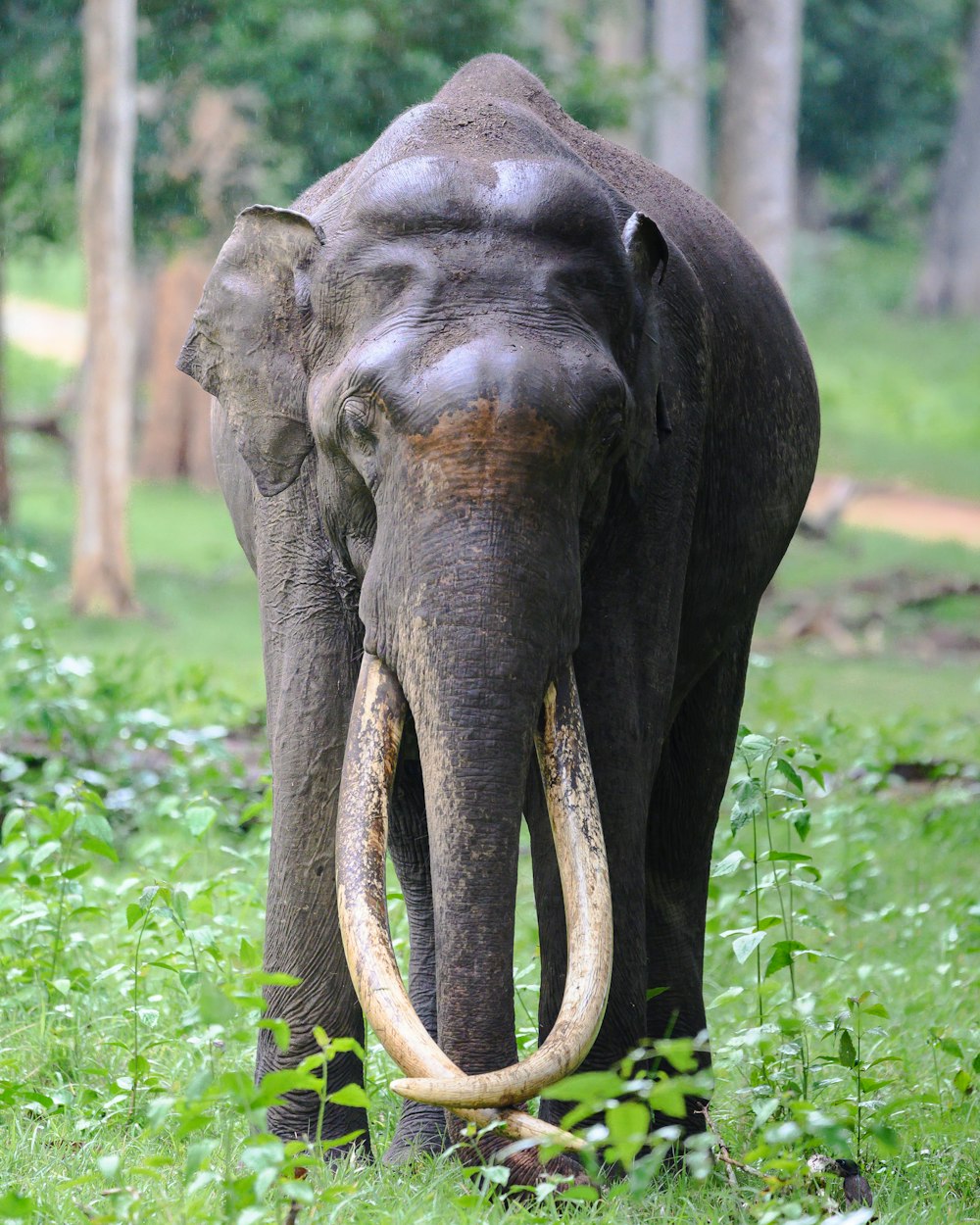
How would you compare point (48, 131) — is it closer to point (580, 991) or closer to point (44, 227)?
point (44, 227)

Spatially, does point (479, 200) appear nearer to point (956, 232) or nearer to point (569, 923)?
point (569, 923)

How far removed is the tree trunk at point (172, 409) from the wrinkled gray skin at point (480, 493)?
58.5ft

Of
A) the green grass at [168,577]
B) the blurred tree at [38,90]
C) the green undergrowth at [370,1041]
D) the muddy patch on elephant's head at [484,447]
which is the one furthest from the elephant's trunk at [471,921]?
the blurred tree at [38,90]

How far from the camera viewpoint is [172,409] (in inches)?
906

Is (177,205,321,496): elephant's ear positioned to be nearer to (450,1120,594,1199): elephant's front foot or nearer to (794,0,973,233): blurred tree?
(450,1120,594,1199): elephant's front foot

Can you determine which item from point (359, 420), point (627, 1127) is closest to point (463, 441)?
point (359, 420)

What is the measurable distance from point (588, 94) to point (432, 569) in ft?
44.1

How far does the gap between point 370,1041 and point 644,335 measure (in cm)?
209

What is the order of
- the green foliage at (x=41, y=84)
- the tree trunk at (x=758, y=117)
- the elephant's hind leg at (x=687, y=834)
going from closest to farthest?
the elephant's hind leg at (x=687, y=834), the green foliage at (x=41, y=84), the tree trunk at (x=758, y=117)

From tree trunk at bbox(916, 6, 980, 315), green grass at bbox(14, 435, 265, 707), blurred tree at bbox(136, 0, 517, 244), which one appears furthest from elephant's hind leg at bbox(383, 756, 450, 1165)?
tree trunk at bbox(916, 6, 980, 315)

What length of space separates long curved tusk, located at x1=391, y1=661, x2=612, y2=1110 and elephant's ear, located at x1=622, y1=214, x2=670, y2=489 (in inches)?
19.7

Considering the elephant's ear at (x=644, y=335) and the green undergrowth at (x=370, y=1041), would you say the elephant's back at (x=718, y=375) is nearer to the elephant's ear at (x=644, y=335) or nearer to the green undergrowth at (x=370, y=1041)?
the elephant's ear at (x=644, y=335)

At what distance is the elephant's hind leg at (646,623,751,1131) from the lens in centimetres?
469

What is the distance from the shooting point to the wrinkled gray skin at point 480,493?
3328 millimetres
